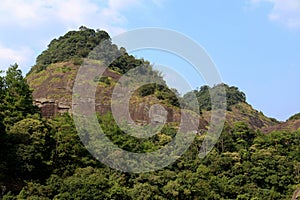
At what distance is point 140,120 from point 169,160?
286 inches

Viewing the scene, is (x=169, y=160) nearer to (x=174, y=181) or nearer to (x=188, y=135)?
(x=174, y=181)

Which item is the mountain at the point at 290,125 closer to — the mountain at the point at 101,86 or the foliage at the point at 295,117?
the foliage at the point at 295,117

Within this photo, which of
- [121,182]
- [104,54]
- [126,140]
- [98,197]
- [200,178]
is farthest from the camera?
[104,54]

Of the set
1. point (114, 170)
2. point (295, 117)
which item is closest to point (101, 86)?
point (114, 170)

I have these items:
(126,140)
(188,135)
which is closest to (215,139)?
(188,135)

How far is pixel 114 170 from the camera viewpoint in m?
25.7

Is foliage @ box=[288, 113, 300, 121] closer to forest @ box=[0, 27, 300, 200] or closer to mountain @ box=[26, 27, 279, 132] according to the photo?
mountain @ box=[26, 27, 279, 132]

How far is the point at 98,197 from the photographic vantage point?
22078 millimetres

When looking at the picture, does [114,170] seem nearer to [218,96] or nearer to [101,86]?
[101,86]

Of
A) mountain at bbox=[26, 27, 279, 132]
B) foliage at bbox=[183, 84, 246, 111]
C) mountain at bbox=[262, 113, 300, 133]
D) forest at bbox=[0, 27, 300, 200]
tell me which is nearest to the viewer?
forest at bbox=[0, 27, 300, 200]

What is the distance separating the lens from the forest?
2284 centimetres

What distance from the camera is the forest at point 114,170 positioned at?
22.8 metres

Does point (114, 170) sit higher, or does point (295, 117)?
Answer: point (295, 117)

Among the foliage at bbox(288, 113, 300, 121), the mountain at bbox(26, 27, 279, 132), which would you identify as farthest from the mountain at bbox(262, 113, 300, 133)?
the mountain at bbox(26, 27, 279, 132)
